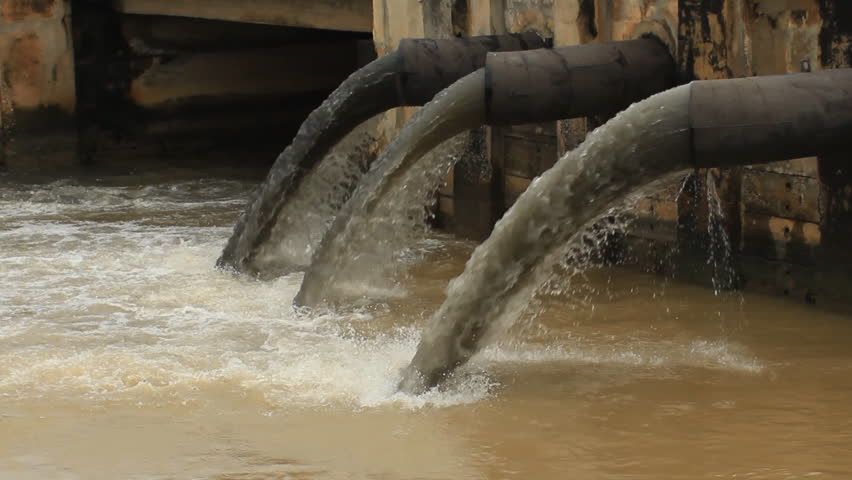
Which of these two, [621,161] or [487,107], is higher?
[487,107]

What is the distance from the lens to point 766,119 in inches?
226

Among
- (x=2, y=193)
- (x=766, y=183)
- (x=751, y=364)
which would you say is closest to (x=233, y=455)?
(x=751, y=364)

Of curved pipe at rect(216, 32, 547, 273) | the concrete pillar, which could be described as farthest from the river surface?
the concrete pillar

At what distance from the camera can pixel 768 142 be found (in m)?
5.76

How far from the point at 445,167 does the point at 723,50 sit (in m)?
1.80

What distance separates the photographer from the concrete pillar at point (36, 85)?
39.7ft

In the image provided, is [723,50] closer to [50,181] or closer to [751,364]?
[751,364]

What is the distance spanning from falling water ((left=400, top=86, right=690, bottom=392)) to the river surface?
194 mm

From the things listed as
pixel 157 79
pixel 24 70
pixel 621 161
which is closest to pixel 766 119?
pixel 621 161

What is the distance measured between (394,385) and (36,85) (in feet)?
24.0

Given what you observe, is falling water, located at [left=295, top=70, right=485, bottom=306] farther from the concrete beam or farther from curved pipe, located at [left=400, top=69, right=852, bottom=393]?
the concrete beam

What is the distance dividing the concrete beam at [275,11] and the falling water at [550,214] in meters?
5.31

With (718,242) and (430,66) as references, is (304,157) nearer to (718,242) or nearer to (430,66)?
(430,66)

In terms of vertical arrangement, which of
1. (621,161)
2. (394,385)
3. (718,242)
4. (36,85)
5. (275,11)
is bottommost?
(394,385)
